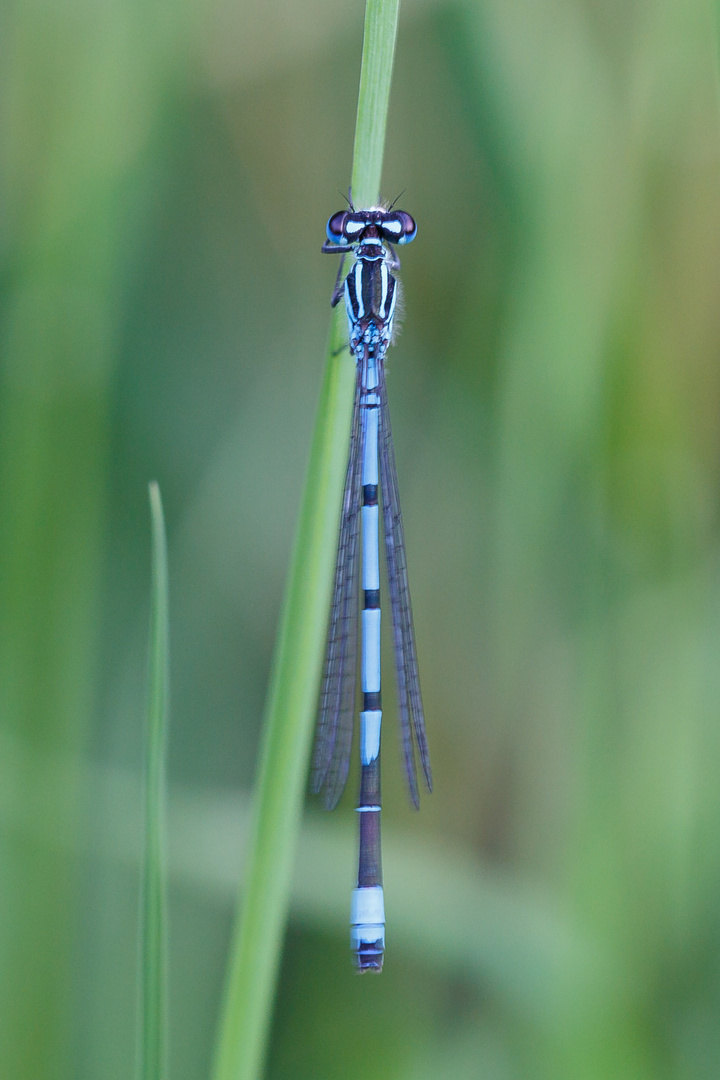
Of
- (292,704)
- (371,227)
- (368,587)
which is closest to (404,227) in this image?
(371,227)

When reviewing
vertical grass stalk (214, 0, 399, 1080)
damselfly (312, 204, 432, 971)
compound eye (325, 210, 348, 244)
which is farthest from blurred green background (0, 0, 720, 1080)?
vertical grass stalk (214, 0, 399, 1080)

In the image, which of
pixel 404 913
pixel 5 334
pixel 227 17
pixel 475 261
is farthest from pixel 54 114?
pixel 404 913

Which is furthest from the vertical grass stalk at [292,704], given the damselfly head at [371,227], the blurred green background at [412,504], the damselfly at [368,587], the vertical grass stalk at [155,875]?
the blurred green background at [412,504]

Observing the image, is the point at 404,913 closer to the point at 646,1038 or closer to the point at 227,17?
the point at 646,1038

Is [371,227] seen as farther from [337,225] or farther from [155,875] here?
[155,875]

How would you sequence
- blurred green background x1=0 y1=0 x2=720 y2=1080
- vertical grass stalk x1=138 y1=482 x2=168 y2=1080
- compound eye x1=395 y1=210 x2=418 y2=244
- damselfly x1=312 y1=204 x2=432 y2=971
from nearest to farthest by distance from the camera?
vertical grass stalk x1=138 y1=482 x2=168 y2=1080, blurred green background x1=0 y1=0 x2=720 y2=1080, damselfly x1=312 y1=204 x2=432 y2=971, compound eye x1=395 y1=210 x2=418 y2=244

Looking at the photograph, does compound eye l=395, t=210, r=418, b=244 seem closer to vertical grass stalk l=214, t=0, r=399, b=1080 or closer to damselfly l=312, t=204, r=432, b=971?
damselfly l=312, t=204, r=432, b=971
